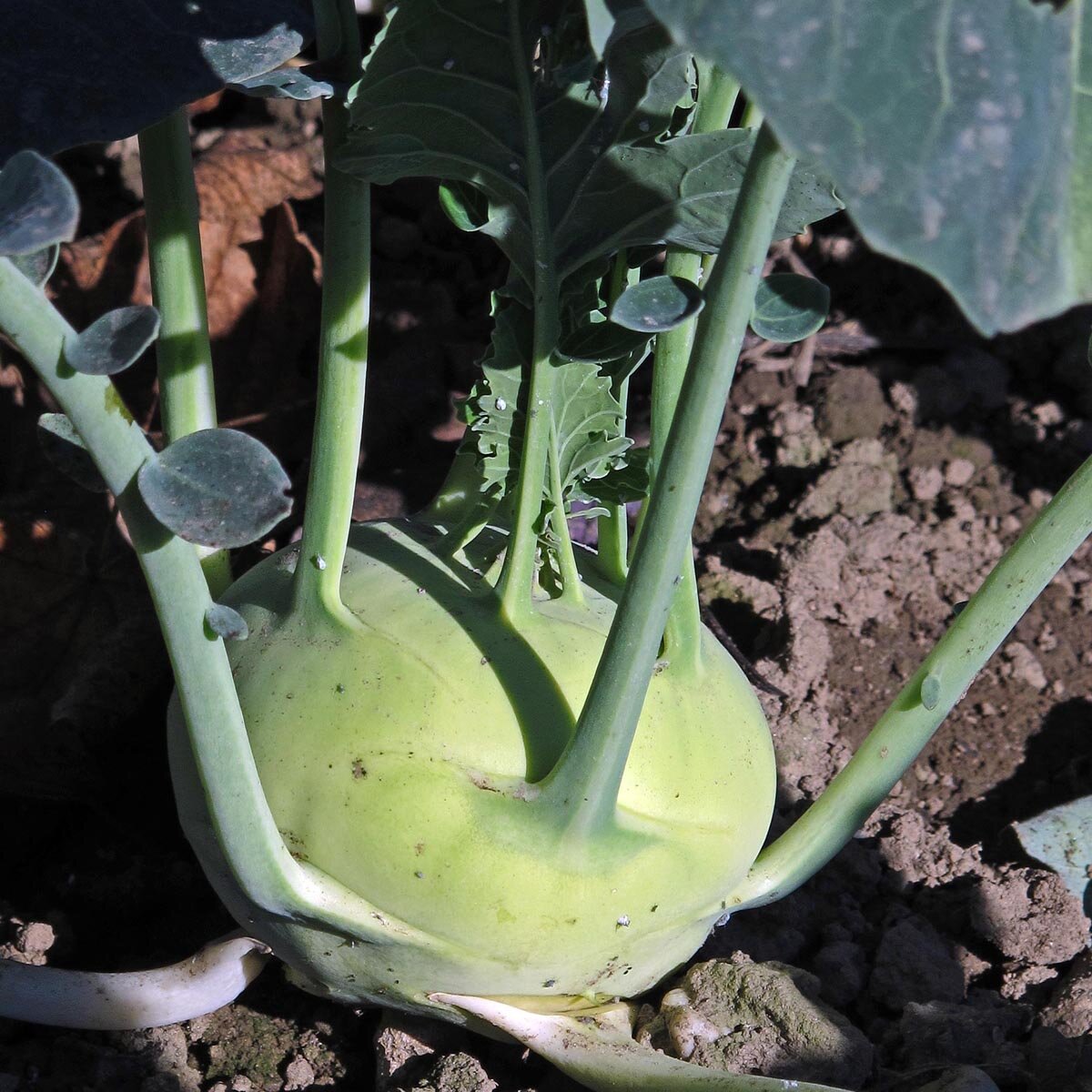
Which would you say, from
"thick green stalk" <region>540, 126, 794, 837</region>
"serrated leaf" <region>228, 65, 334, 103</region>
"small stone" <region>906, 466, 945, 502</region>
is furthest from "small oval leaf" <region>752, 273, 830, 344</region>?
"small stone" <region>906, 466, 945, 502</region>

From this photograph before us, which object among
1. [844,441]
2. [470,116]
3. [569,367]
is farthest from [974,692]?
[470,116]

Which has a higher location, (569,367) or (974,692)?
(569,367)

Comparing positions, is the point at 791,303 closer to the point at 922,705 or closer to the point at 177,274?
the point at 922,705

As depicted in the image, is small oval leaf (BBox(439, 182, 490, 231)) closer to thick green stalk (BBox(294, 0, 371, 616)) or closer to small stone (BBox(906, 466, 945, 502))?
thick green stalk (BBox(294, 0, 371, 616))

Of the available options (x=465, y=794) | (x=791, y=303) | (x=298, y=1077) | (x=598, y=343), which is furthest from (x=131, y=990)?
(x=791, y=303)

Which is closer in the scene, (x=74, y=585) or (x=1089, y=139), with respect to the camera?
(x=1089, y=139)

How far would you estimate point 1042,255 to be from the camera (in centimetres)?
52

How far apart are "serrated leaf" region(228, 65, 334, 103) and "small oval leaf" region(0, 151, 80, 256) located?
24 centimetres

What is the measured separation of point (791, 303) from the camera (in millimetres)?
729

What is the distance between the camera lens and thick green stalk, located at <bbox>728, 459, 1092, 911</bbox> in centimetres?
87

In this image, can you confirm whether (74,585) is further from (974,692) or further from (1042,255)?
(1042,255)

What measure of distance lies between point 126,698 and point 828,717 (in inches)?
28.9

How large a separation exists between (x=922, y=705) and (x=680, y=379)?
1.00 feet

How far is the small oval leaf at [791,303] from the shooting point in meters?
0.73
